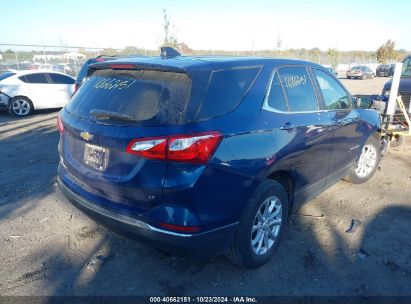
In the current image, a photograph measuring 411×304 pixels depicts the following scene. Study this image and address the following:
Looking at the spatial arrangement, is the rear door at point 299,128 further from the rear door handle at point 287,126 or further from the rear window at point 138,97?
the rear window at point 138,97

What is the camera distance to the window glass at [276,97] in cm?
298

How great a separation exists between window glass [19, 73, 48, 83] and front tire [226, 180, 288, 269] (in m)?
10.8

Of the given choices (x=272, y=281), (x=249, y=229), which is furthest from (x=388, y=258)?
(x=249, y=229)

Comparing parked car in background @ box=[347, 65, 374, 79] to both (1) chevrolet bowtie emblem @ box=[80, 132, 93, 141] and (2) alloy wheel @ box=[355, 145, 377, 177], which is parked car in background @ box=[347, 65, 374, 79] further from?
(1) chevrolet bowtie emblem @ box=[80, 132, 93, 141]

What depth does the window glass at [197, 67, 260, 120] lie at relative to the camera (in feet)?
8.14

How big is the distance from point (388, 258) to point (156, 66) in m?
2.81

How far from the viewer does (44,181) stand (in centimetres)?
509

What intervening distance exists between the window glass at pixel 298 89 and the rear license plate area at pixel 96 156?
1747mm

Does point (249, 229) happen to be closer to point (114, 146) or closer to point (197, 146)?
point (197, 146)

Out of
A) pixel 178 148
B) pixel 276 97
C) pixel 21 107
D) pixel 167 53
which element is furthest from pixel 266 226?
pixel 21 107

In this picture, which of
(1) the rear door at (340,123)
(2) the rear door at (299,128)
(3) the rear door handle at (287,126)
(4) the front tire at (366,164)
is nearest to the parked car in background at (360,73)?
(4) the front tire at (366,164)

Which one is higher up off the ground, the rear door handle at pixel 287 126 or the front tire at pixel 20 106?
the rear door handle at pixel 287 126

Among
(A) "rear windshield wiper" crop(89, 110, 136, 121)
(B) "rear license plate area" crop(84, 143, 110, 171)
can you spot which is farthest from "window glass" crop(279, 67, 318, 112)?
(B) "rear license plate area" crop(84, 143, 110, 171)

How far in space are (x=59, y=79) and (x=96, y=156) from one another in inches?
413
